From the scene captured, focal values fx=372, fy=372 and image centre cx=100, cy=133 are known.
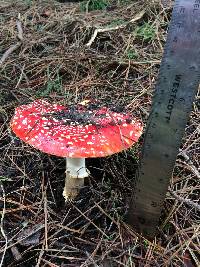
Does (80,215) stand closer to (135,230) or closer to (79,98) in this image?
(135,230)

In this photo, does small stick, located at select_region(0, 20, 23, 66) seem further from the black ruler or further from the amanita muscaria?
the black ruler

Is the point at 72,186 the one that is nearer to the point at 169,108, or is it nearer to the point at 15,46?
the point at 169,108

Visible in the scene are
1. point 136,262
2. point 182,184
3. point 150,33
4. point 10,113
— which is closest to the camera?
point 136,262

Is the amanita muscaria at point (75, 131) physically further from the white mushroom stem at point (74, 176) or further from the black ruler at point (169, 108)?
the black ruler at point (169, 108)

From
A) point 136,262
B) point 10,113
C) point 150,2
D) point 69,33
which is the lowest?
point 136,262

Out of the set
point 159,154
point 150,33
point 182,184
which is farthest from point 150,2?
point 159,154

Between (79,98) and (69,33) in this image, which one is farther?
(69,33)

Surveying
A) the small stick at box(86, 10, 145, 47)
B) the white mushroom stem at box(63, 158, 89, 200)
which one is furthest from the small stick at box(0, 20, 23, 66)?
the white mushroom stem at box(63, 158, 89, 200)
